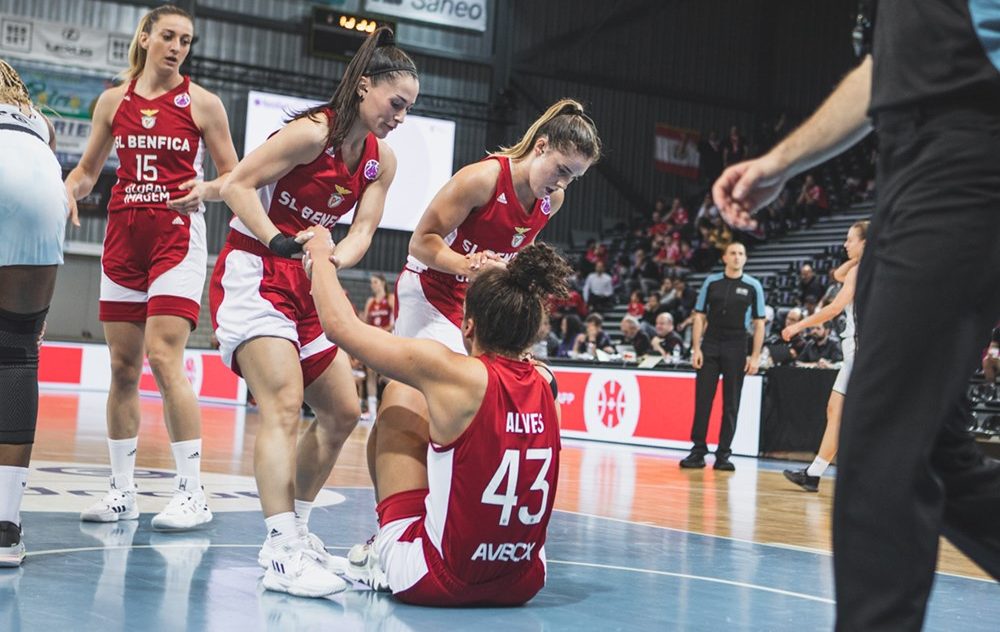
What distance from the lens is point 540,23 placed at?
24.4m

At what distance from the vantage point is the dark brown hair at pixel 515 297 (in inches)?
127

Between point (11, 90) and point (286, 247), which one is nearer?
point (286, 247)

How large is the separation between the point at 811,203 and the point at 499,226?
726 inches

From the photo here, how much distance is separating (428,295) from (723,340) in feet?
19.5

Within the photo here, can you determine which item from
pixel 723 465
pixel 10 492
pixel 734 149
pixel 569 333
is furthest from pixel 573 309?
pixel 10 492

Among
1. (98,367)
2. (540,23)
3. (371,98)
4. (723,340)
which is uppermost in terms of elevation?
(540,23)

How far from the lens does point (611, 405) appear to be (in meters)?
12.7

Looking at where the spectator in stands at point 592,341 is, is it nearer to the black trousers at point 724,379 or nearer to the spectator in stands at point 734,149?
the black trousers at point 724,379

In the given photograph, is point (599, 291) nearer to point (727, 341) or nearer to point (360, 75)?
point (727, 341)

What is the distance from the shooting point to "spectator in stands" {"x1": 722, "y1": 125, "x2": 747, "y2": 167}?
920 inches

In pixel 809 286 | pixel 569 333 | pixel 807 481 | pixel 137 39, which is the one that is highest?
pixel 137 39

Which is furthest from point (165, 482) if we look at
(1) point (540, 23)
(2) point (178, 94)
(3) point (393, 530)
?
(1) point (540, 23)

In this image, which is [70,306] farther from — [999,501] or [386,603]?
[999,501]

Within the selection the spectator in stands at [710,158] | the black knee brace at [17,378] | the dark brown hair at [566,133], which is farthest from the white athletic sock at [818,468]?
the spectator in stands at [710,158]
